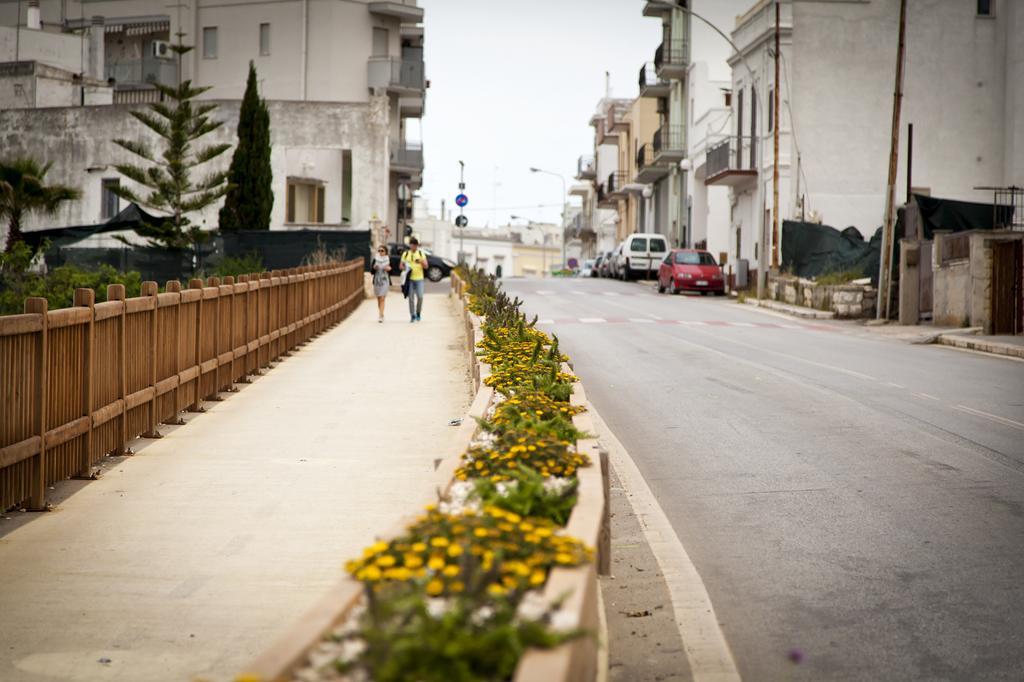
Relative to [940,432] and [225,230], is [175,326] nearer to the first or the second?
[940,432]

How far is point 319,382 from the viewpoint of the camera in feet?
52.6

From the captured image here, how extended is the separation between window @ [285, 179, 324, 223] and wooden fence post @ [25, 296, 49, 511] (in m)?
38.3

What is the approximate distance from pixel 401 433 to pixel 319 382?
14.4 feet

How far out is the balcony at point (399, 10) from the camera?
55594 mm

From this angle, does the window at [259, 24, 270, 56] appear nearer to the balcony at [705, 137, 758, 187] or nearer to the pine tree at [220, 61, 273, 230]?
the pine tree at [220, 61, 273, 230]

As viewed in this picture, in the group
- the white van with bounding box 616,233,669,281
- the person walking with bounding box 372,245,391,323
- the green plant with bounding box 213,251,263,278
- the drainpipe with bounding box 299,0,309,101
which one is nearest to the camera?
the person walking with bounding box 372,245,391,323

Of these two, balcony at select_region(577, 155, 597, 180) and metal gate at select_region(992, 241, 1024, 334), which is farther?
balcony at select_region(577, 155, 597, 180)

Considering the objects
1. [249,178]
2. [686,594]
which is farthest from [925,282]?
[686,594]

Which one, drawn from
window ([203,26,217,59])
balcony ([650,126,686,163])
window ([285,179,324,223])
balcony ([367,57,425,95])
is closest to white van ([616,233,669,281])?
balcony ([650,126,686,163])

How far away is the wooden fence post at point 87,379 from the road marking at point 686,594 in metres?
4.04

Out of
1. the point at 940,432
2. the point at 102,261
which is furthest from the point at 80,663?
the point at 102,261

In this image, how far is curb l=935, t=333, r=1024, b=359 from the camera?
815 inches

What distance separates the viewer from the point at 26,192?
4412 centimetres

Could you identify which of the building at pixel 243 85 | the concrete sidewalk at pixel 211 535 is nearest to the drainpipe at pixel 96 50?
the building at pixel 243 85
